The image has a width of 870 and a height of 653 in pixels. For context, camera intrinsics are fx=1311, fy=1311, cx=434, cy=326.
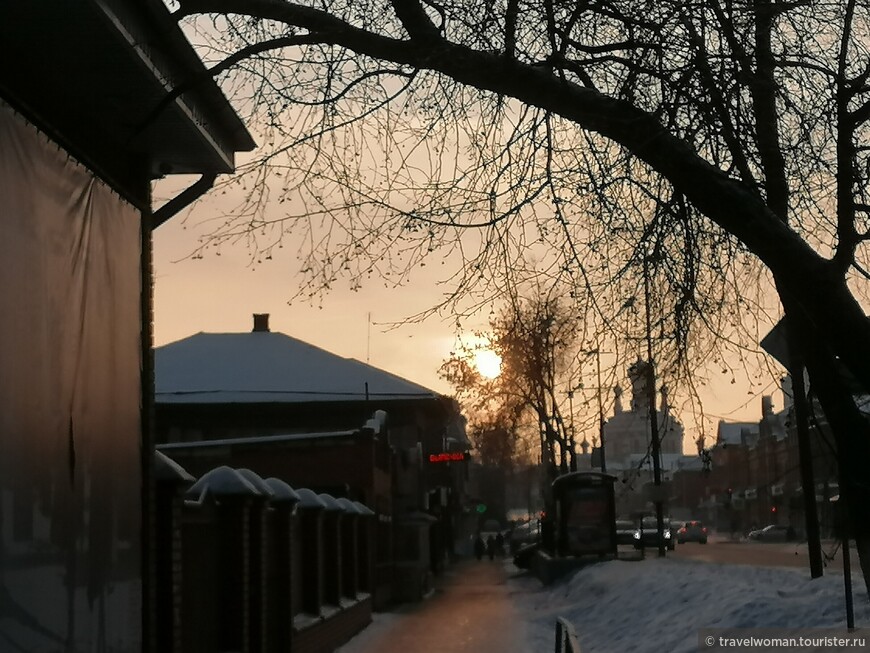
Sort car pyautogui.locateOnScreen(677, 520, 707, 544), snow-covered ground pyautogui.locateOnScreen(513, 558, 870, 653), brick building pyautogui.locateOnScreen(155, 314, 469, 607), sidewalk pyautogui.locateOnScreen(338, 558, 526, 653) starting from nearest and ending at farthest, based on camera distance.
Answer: snow-covered ground pyautogui.locateOnScreen(513, 558, 870, 653), sidewalk pyautogui.locateOnScreen(338, 558, 526, 653), brick building pyautogui.locateOnScreen(155, 314, 469, 607), car pyautogui.locateOnScreen(677, 520, 707, 544)

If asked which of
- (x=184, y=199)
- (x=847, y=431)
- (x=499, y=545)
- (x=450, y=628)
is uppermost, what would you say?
(x=184, y=199)

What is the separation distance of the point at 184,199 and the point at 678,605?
11.5 m

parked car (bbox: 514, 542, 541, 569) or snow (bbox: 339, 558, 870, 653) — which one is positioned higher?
snow (bbox: 339, 558, 870, 653)

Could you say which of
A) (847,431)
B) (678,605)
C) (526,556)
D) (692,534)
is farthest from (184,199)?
(692,534)

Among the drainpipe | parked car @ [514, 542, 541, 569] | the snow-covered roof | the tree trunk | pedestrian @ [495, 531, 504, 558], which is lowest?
pedestrian @ [495, 531, 504, 558]

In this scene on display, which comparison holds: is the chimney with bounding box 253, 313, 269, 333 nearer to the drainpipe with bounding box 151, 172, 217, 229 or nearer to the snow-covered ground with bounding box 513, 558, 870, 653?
the snow-covered ground with bounding box 513, 558, 870, 653

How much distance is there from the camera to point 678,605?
1862 cm

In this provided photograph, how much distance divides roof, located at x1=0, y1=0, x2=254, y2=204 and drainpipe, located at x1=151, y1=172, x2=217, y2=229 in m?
0.19

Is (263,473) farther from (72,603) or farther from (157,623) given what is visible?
(72,603)

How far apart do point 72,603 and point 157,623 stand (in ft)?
10.7

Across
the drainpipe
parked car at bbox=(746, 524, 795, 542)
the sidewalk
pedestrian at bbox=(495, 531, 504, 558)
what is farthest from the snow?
parked car at bbox=(746, 524, 795, 542)

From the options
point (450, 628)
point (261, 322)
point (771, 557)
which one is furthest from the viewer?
point (261, 322)

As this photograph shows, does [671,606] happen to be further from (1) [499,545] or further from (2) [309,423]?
(1) [499,545]

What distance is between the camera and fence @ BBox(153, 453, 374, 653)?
33.6 feet
